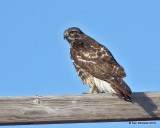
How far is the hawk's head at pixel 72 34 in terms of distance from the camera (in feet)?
21.8

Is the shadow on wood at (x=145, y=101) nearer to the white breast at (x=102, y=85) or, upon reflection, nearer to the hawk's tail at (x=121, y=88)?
the hawk's tail at (x=121, y=88)

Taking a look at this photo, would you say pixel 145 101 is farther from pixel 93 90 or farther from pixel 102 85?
pixel 93 90

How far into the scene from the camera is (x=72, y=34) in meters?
6.86

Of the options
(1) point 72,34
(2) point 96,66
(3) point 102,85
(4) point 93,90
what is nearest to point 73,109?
(3) point 102,85

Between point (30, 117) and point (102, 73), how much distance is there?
6.89 ft

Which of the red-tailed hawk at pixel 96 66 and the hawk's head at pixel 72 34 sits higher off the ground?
the hawk's head at pixel 72 34

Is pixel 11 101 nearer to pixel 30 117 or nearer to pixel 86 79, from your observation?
pixel 30 117

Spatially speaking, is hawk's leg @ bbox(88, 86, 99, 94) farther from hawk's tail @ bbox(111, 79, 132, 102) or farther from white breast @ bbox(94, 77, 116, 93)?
hawk's tail @ bbox(111, 79, 132, 102)

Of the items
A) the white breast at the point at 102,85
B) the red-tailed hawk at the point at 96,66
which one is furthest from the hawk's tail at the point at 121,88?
the white breast at the point at 102,85

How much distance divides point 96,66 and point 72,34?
1.99 m

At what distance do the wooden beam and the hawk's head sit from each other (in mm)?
3774

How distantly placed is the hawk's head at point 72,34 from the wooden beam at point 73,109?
377cm

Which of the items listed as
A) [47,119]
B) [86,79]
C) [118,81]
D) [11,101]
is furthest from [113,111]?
[86,79]

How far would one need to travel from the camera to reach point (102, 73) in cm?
468
